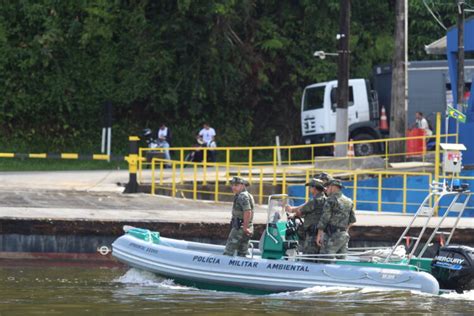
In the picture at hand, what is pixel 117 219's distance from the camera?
2177 centimetres

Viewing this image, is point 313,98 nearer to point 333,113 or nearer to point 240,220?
point 333,113

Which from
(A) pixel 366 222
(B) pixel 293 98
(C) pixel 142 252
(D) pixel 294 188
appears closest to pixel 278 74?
(B) pixel 293 98

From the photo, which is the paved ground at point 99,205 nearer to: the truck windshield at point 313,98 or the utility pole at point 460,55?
the utility pole at point 460,55

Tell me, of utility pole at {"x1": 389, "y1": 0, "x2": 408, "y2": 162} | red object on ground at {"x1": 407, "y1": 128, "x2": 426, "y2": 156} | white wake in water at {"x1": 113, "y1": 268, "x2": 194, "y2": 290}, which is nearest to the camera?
white wake in water at {"x1": 113, "y1": 268, "x2": 194, "y2": 290}

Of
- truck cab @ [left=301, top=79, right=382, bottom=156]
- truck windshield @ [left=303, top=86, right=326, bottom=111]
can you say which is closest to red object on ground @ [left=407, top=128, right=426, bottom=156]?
truck cab @ [left=301, top=79, right=382, bottom=156]

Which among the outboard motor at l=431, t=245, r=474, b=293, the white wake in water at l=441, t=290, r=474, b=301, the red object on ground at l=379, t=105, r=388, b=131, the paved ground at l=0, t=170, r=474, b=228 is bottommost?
the white wake in water at l=441, t=290, r=474, b=301

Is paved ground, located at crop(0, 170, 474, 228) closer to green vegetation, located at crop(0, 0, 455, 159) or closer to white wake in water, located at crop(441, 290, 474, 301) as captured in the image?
white wake in water, located at crop(441, 290, 474, 301)

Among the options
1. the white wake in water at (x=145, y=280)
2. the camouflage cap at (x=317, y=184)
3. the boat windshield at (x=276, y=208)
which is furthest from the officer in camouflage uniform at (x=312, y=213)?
the white wake in water at (x=145, y=280)

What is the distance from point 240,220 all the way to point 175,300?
5.57 ft

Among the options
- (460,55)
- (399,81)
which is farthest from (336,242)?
(399,81)

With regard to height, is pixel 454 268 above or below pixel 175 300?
above

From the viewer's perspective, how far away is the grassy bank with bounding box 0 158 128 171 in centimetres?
3740

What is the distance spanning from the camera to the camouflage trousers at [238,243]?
18.1 meters

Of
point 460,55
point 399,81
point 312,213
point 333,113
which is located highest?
point 460,55
